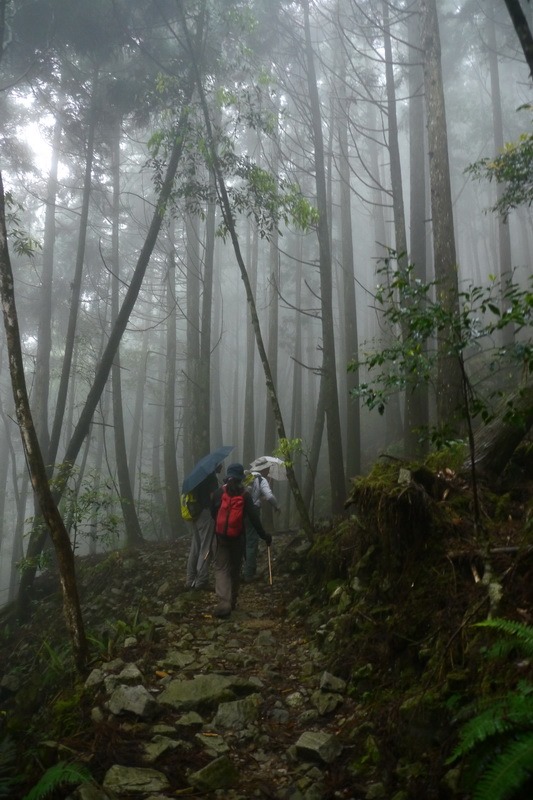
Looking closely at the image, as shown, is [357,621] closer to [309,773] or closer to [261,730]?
[261,730]

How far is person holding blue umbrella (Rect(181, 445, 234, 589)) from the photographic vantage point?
7.70m

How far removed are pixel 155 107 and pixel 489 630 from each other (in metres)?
12.2

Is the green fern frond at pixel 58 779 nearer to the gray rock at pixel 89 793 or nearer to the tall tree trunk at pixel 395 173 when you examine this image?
the gray rock at pixel 89 793

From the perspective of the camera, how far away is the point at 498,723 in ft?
8.73

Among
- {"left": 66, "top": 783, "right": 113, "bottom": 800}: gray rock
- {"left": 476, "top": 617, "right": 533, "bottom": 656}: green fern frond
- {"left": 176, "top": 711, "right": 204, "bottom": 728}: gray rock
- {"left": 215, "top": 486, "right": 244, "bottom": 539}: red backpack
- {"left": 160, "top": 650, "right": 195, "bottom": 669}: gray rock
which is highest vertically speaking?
{"left": 215, "top": 486, "right": 244, "bottom": 539}: red backpack

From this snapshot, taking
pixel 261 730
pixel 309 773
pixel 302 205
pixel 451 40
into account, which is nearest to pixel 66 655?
pixel 261 730

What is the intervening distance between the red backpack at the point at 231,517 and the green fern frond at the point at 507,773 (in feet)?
16.1

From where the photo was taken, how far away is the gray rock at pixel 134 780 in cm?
356

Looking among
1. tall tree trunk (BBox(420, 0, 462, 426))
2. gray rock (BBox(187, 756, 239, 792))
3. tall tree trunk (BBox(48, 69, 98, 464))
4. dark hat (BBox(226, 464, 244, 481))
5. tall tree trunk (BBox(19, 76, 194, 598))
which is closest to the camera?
gray rock (BBox(187, 756, 239, 792))

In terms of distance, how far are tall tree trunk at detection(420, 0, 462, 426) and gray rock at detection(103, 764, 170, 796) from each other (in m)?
5.24

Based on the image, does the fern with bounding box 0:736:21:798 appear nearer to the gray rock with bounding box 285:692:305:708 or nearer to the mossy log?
the gray rock with bounding box 285:692:305:708

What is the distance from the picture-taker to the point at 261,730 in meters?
4.41

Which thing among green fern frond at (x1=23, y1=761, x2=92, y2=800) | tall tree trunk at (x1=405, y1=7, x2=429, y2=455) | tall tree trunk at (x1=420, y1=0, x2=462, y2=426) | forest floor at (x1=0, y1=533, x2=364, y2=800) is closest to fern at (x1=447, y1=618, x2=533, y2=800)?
forest floor at (x1=0, y1=533, x2=364, y2=800)

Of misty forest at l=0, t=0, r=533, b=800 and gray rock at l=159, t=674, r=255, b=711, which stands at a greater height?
misty forest at l=0, t=0, r=533, b=800
